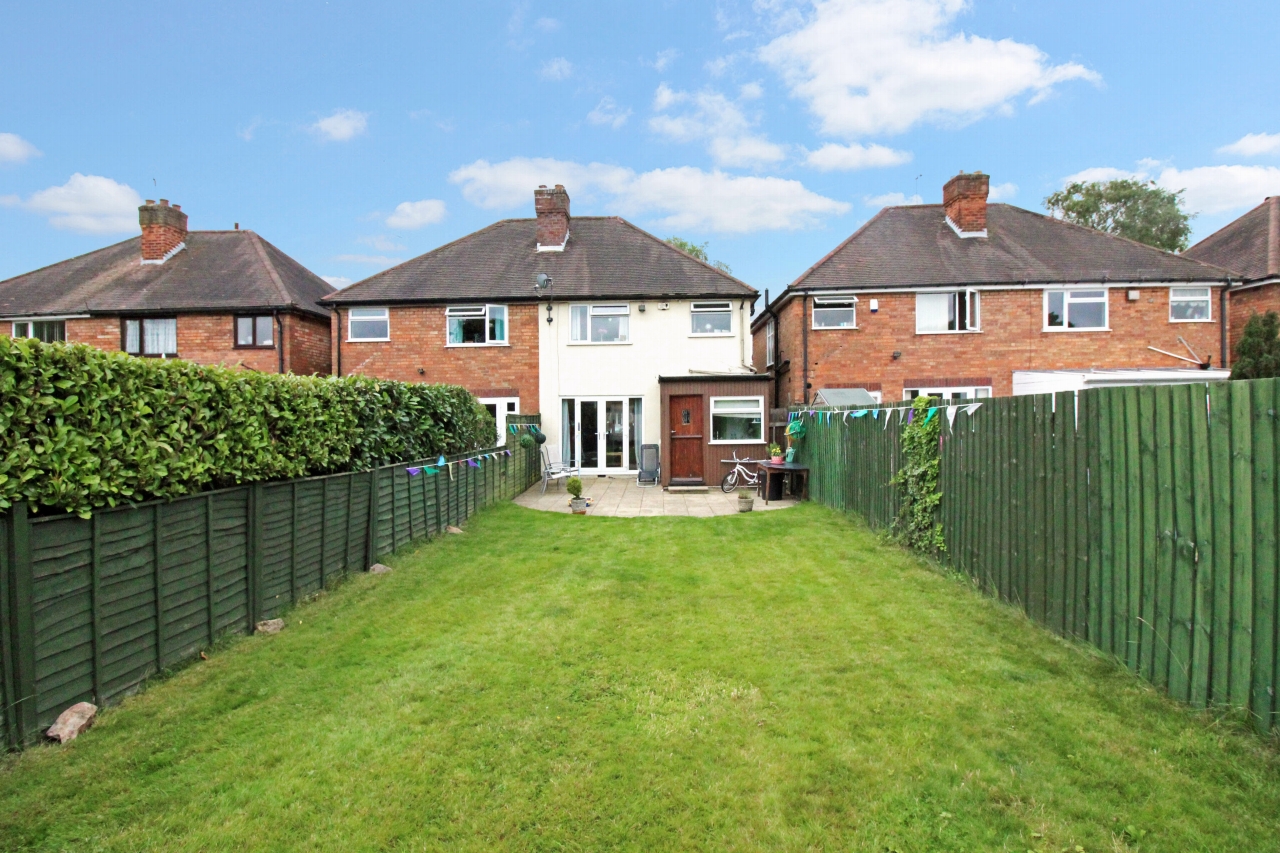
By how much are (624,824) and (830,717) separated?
1373 mm

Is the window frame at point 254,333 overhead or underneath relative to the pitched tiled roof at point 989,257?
underneath

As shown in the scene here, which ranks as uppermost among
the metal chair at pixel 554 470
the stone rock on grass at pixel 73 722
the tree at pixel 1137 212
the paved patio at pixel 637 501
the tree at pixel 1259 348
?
the tree at pixel 1137 212

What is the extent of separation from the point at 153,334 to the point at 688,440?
51.7 feet

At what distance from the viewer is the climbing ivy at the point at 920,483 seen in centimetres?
694

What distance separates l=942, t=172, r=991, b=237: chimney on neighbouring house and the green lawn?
16838 mm

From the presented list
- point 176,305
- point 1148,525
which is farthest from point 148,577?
point 176,305

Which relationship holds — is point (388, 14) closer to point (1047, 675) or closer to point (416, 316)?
point (416, 316)

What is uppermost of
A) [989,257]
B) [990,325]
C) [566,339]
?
[989,257]

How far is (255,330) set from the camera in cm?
1889

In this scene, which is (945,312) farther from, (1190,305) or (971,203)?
(1190,305)

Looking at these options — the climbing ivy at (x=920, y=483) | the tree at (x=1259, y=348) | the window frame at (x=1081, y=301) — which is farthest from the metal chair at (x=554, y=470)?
the tree at (x=1259, y=348)

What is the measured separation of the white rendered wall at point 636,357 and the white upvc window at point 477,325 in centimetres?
118

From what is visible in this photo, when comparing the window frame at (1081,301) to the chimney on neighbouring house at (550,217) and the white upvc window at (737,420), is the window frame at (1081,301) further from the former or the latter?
the chimney on neighbouring house at (550,217)

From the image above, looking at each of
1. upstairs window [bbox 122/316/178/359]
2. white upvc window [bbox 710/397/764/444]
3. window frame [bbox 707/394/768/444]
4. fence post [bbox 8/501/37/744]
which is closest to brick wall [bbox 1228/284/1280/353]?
window frame [bbox 707/394/768/444]
